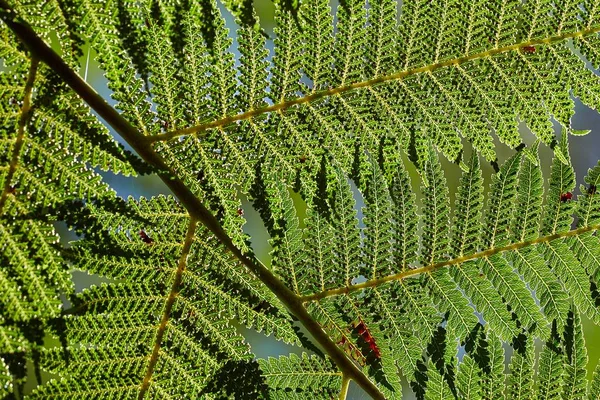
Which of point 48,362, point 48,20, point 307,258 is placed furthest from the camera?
point 307,258

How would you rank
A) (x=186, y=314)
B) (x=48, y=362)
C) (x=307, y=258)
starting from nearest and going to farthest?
1. (x=48, y=362)
2. (x=186, y=314)
3. (x=307, y=258)

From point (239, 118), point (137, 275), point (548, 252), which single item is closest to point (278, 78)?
point (239, 118)

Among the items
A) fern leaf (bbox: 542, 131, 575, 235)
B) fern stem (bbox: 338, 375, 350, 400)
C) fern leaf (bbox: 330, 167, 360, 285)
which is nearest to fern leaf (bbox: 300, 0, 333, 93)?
fern leaf (bbox: 330, 167, 360, 285)

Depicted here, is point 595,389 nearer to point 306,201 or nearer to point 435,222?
point 435,222

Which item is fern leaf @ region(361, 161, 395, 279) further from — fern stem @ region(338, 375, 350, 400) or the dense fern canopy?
fern stem @ region(338, 375, 350, 400)

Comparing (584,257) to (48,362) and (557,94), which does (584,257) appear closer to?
(557,94)

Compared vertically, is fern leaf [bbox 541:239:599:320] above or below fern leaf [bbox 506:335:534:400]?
above
